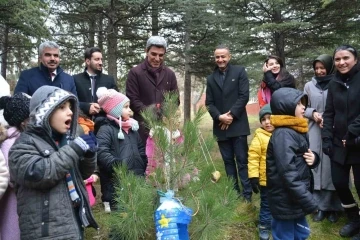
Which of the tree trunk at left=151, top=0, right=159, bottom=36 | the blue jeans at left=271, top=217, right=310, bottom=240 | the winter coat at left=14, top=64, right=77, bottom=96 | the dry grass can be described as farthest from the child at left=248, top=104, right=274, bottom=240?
the tree trunk at left=151, top=0, right=159, bottom=36

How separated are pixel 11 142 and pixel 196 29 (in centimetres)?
797

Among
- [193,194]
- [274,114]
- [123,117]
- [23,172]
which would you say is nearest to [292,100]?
[274,114]

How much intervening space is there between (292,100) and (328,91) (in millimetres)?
1358

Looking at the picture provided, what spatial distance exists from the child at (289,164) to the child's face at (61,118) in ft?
5.90

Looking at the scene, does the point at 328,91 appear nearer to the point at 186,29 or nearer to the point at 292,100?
the point at 292,100

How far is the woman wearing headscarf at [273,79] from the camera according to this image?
4676 millimetres

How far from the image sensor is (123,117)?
140 inches

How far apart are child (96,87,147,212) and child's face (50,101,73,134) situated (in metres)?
0.87

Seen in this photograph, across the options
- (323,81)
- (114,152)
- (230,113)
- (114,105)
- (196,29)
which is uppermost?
(196,29)

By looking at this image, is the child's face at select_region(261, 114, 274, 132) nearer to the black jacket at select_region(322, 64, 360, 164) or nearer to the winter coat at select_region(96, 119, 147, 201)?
the black jacket at select_region(322, 64, 360, 164)

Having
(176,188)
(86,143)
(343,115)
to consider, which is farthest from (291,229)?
(86,143)

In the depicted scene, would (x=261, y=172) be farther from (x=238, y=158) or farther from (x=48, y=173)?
(x=48, y=173)

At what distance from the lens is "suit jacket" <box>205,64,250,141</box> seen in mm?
4605

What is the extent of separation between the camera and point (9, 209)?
2498 millimetres
